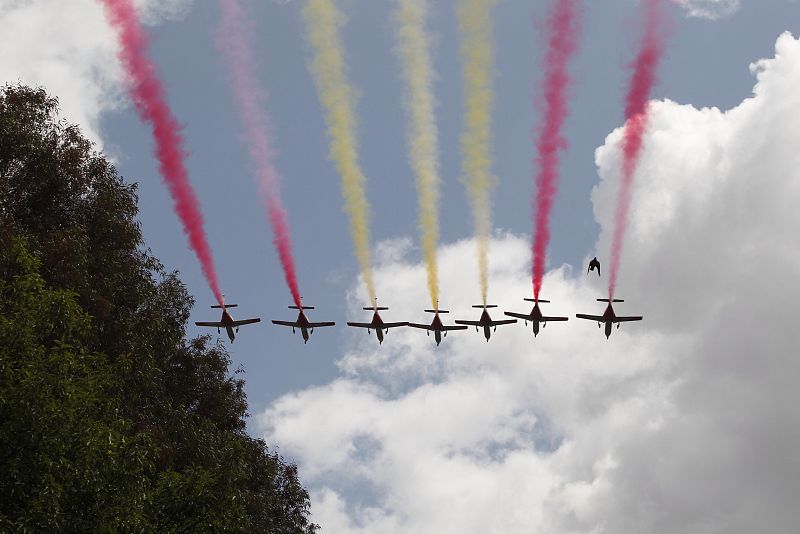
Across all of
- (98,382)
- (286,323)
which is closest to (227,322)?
(286,323)

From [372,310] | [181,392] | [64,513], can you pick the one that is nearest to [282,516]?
[181,392]

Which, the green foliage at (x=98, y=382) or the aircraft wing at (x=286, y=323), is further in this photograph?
the aircraft wing at (x=286, y=323)

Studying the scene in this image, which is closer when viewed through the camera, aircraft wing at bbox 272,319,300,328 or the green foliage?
the green foliage

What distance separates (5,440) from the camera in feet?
77.5

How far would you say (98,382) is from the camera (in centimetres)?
2748

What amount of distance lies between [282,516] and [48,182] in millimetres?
21275

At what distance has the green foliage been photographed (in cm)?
2398

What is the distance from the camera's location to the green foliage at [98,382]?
23984 mm

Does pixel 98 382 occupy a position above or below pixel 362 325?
below

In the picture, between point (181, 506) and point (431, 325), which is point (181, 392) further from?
point (181, 506)

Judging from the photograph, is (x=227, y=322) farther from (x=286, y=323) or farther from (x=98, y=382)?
(x=98, y=382)

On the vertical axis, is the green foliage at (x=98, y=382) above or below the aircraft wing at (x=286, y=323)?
below

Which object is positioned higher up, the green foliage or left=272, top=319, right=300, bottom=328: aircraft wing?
left=272, top=319, right=300, bottom=328: aircraft wing

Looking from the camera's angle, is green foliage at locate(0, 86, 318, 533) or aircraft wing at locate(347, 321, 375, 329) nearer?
green foliage at locate(0, 86, 318, 533)
